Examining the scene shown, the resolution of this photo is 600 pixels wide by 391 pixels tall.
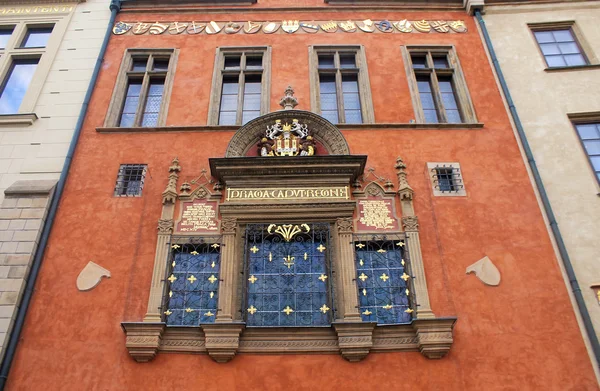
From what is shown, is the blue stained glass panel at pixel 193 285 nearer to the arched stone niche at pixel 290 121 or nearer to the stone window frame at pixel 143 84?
the arched stone niche at pixel 290 121

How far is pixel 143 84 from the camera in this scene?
12.3 meters

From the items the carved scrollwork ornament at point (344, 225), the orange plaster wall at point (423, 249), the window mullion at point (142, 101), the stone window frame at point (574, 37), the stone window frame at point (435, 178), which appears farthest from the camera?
the stone window frame at point (574, 37)

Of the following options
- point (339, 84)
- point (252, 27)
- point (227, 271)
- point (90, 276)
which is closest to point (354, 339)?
point (227, 271)

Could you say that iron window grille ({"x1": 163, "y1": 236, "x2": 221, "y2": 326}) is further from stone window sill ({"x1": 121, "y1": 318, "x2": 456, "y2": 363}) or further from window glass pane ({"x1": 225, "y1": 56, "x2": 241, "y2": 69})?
window glass pane ({"x1": 225, "y1": 56, "x2": 241, "y2": 69})

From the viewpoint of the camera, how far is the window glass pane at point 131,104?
38.9 feet

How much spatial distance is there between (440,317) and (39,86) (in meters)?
10.00

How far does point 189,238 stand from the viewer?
32.0 feet

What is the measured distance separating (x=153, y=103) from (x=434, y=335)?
7974 mm

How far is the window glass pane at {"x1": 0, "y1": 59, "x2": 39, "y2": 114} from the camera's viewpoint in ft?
39.1

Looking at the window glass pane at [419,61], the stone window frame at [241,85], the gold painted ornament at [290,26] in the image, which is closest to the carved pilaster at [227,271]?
the stone window frame at [241,85]

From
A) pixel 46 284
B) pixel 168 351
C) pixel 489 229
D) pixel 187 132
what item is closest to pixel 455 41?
pixel 489 229

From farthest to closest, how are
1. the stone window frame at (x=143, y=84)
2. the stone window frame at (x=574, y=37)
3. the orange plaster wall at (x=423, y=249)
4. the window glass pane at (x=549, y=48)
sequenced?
the window glass pane at (x=549, y=48) < the stone window frame at (x=574, y=37) < the stone window frame at (x=143, y=84) < the orange plaster wall at (x=423, y=249)

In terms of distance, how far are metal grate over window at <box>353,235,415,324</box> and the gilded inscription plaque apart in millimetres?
2720

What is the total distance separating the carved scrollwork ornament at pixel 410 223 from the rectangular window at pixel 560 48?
227 inches
